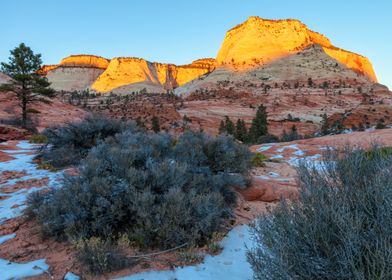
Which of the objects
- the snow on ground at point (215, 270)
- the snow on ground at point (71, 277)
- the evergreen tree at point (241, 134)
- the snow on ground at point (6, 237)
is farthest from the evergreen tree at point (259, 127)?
the snow on ground at point (71, 277)

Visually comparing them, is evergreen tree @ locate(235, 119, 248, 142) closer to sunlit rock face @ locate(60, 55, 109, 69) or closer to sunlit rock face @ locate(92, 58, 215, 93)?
sunlit rock face @ locate(92, 58, 215, 93)

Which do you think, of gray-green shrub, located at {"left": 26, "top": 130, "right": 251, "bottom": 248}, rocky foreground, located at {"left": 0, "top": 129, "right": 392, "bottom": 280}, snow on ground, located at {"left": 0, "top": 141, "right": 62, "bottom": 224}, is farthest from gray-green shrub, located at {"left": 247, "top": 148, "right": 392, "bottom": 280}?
snow on ground, located at {"left": 0, "top": 141, "right": 62, "bottom": 224}

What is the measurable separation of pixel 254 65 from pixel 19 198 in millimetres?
65380

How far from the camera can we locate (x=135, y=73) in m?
89.1

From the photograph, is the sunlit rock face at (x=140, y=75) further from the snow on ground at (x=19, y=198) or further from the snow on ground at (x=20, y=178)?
the snow on ground at (x=19, y=198)

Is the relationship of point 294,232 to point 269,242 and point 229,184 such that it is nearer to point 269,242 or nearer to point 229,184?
point 269,242

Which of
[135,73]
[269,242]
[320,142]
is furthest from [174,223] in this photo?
[135,73]

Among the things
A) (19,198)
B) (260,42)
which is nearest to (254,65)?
(260,42)

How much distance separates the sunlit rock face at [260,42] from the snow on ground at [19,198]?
62.2 m

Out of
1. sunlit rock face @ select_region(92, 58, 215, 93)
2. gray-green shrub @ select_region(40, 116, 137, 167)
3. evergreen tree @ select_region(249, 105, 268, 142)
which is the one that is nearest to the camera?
gray-green shrub @ select_region(40, 116, 137, 167)

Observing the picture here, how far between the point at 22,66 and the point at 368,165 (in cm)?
2046

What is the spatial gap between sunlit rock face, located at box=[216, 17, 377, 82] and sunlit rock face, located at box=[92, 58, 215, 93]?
24.0 m

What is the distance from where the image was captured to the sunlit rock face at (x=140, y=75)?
8244cm

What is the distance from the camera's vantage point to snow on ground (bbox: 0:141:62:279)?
117 inches
